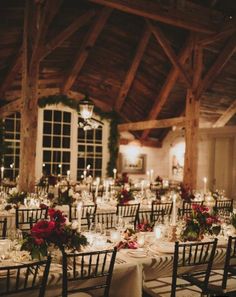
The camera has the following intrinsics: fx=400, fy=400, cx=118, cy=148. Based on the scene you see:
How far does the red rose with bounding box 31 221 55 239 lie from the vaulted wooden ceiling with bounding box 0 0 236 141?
14.8 feet

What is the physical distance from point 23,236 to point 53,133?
32.9 ft

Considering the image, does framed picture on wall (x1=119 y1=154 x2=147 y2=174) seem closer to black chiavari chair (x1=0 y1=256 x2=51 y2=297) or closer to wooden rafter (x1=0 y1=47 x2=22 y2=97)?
wooden rafter (x1=0 y1=47 x2=22 y2=97)

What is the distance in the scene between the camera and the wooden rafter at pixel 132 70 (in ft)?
36.0

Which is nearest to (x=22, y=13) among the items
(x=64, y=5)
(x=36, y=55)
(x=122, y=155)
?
(x=64, y=5)

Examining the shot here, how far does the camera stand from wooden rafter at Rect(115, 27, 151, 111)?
11.0 metres

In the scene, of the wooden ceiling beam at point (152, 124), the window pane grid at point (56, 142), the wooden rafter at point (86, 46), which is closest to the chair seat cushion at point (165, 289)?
the wooden ceiling beam at point (152, 124)

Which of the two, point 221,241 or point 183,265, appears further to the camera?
point 221,241

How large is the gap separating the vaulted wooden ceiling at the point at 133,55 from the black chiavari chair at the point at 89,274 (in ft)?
15.7

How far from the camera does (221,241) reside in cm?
499

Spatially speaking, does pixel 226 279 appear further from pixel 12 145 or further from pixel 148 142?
pixel 148 142

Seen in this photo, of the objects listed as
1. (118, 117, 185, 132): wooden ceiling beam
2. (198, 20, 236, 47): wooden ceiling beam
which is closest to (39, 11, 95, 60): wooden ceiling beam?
(198, 20, 236, 47): wooden ceiling beam

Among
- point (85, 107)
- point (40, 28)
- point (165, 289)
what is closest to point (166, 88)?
point (85, 107)

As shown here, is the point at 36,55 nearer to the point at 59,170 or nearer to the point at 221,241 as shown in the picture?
the point at 221,241

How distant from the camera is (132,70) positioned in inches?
480
